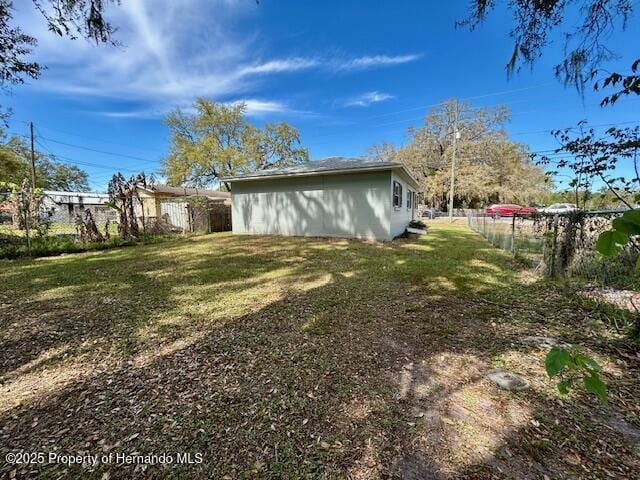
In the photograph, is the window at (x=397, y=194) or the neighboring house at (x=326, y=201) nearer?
the neighboring house at (x=326, y=201)

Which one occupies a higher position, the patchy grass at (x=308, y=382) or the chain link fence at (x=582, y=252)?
the chain link fence at (x=582, y=252)

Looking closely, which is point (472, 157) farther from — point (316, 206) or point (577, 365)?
point (577, 365)

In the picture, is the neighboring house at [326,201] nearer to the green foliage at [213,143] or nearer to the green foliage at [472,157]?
the green foliage at [213,143]

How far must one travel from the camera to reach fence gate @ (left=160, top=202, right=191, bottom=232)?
13594mm

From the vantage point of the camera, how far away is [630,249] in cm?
359

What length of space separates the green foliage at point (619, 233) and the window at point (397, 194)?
373 inches

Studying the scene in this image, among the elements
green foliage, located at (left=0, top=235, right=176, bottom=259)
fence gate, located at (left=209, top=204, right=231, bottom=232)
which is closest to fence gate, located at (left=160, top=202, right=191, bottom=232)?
fence gate, located at (left=209, top=204, right=231, bottom=232)

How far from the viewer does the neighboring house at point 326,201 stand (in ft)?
32.9

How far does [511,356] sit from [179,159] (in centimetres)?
2524

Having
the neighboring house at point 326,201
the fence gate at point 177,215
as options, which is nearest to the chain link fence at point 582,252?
the neighboring house at point 326,201

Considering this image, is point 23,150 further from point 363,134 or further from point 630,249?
point 630,249

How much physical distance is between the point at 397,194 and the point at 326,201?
9.41 feet

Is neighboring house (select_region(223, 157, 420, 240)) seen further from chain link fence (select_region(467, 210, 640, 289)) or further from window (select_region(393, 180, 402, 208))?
chain link fence (select_region(467, 210, 640, 289))

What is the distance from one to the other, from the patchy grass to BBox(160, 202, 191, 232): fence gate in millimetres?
8884
